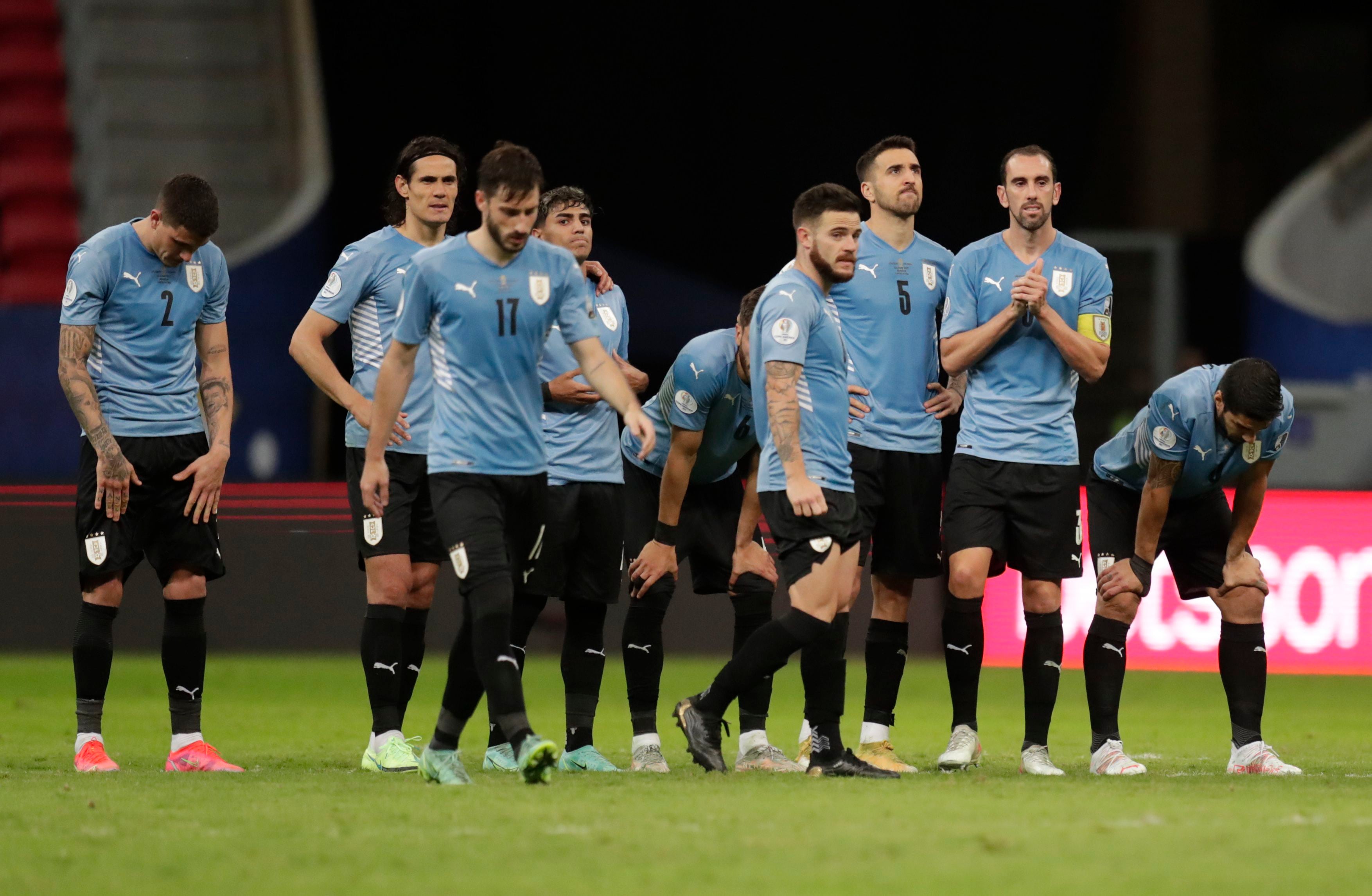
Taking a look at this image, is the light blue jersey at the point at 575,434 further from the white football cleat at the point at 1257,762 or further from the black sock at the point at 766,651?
the white football cleat at the point at 1257,762

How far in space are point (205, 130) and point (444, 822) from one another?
13.8 m

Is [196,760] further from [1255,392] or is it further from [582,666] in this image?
[1255,392]

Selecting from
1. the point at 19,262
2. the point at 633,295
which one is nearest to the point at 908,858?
the point at 633,295

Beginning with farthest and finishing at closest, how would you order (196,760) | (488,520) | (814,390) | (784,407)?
(196,760)
(814,390)
(784,407)
(488,520)

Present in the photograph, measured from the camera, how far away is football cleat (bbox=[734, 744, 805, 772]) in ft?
23.2

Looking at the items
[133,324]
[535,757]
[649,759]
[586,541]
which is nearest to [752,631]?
[649,759]

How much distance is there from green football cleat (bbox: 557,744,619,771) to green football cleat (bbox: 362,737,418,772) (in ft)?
1.85

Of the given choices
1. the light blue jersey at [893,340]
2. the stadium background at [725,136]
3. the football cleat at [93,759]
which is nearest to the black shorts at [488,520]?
the light blue jersey at [893,340]

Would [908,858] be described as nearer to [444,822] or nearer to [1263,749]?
[444,822]

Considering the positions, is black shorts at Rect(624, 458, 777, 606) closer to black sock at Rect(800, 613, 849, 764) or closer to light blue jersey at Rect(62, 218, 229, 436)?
black sock at Rect(800, 613, 849, 764)

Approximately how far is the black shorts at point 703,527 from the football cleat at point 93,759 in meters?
2.20

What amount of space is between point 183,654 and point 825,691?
2.54 meters

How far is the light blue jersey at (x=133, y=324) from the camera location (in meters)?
7.06

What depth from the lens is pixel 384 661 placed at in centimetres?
711
